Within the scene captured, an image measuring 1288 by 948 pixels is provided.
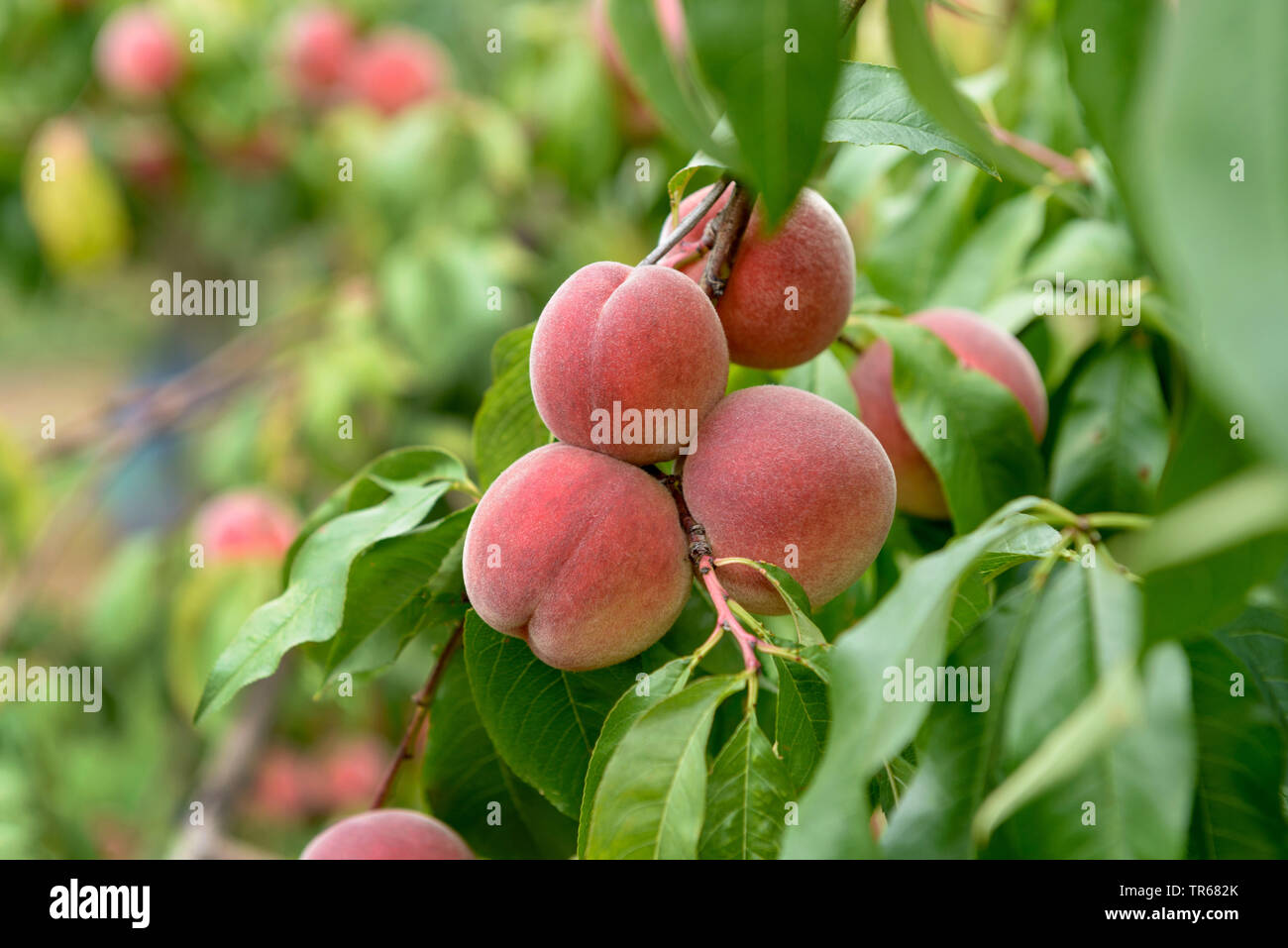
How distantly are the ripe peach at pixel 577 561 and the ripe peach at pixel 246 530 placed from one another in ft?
3.29

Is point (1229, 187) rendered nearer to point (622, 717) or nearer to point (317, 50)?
point (622, 717)

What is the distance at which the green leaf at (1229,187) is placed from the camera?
176 mm

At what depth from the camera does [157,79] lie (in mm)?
1581

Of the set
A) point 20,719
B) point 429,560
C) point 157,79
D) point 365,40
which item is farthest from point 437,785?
point 365,40

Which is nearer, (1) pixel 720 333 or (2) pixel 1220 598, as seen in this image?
(2) pixel 1220 598

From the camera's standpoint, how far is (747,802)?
38 cm

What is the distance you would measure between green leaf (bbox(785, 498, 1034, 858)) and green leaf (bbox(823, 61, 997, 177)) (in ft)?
0.56

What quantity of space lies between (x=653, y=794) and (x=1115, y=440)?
0.42m

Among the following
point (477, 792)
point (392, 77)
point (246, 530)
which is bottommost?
point (246, 530)

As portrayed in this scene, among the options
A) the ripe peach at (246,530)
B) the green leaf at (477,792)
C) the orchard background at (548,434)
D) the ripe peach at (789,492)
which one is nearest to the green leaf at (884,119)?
the orchard background at (548,434)

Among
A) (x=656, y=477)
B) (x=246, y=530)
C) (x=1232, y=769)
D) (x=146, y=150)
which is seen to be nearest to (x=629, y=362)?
(x=656, y=477)

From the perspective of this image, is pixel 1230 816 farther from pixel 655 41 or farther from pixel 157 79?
pixel 157 79

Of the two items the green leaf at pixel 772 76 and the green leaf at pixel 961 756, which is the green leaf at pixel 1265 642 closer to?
the green leaf at pixel 961 756
